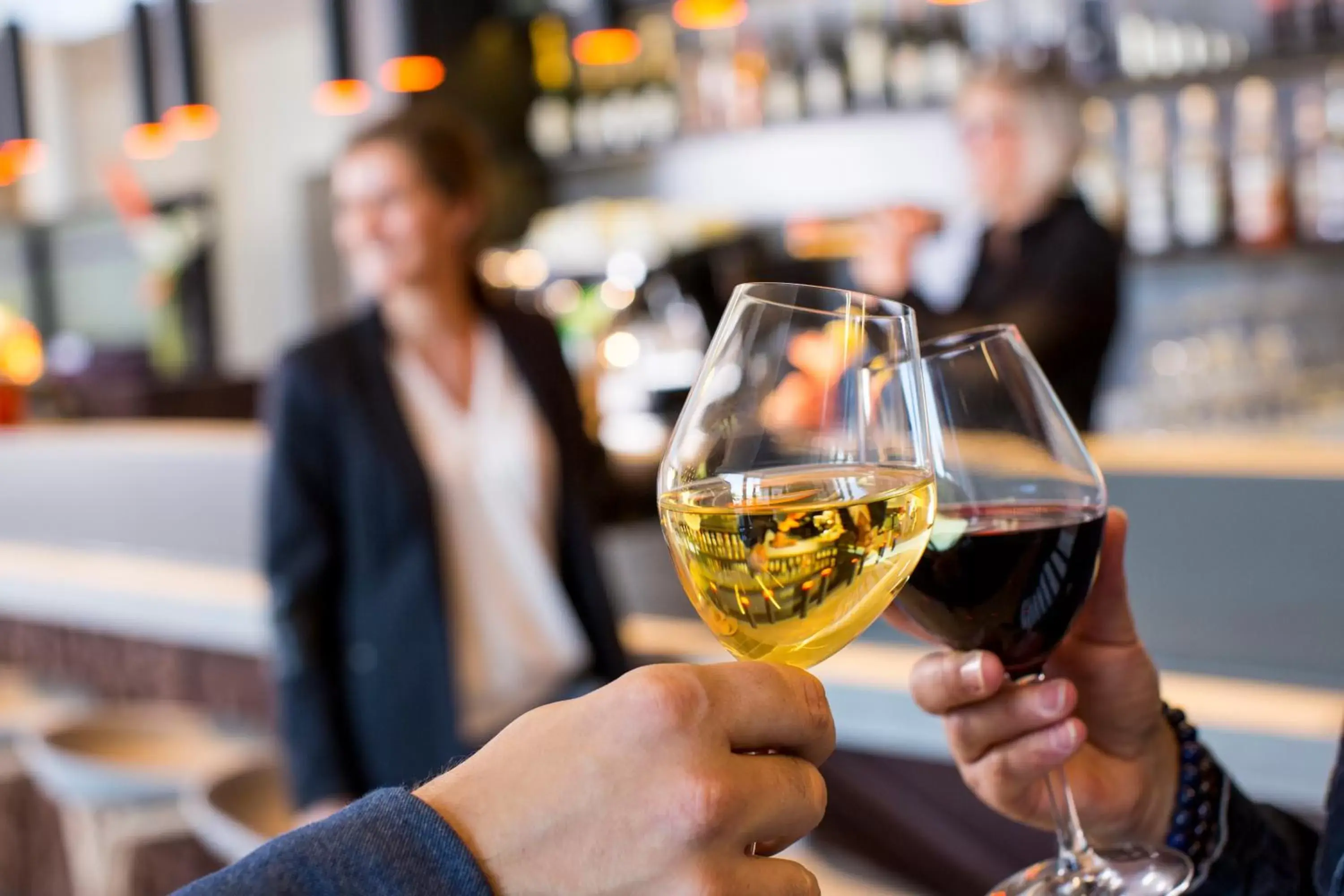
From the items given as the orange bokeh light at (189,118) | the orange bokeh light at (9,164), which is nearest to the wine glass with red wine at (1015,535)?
the orange bokeh light at (189,118)

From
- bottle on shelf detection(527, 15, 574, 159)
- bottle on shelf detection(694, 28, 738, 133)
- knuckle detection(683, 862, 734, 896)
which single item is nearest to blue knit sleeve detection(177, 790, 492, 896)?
knuckle detection(683, 862, 734, 896)

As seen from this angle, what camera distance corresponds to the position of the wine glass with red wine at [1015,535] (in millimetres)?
726

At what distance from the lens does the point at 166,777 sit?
212 centimetres

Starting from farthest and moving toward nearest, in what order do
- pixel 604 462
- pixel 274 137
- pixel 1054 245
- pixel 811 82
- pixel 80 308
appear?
pixel 80 308 → pixel 274 137 → pixel 811 82 → pixel 1054 245 → pixel 604 462

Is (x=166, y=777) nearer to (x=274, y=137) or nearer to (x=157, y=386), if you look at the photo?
(x=157, y=386)

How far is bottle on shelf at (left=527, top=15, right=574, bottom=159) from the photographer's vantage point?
17.6ft

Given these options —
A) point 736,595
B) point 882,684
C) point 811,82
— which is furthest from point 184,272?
point 736,595

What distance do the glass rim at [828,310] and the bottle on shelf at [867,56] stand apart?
12.8ft

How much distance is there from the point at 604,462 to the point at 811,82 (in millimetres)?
2692

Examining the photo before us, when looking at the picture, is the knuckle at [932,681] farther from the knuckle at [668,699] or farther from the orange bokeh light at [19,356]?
the orange bokeh light at [19,356]

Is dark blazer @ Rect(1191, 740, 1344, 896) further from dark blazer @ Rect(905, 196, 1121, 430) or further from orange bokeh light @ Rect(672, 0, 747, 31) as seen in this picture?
orange bokeh light @ Rect(672, 0, 747, 31)

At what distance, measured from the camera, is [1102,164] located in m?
3.97

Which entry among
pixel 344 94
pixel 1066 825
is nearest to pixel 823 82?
pixel 344 94

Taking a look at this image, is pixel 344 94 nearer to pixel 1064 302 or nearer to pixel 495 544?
pixel 495 544
